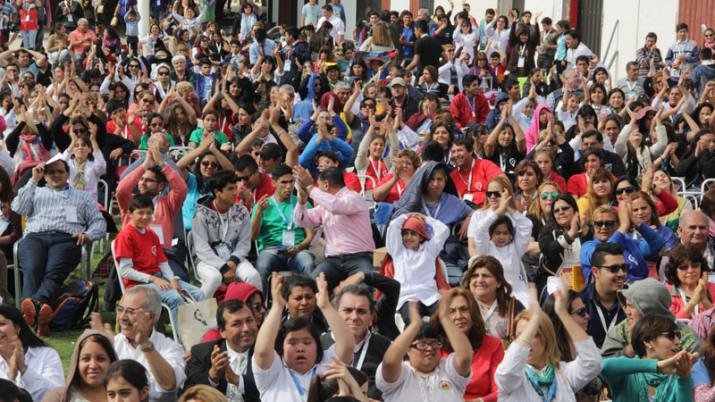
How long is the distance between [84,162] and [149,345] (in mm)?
5699

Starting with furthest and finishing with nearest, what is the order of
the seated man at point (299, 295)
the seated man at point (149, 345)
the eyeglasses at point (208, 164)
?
1. the eyeglasses at point (208, 164)
2. the seated man at point (299, 295)
3. the seated man at point (149, 345)

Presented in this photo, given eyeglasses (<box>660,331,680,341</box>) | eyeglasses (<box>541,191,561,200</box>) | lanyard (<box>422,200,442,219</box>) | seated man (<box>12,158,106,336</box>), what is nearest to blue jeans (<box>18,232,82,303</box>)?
seated man (<box>12,158,106,336</box>)

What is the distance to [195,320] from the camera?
10.3 meters

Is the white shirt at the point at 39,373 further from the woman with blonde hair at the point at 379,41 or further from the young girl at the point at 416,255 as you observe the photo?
the woman with blonde hair at the point at 379,41

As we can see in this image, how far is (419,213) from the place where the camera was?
12.0 m

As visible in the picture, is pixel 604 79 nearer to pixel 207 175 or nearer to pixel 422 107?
pixel 422 107

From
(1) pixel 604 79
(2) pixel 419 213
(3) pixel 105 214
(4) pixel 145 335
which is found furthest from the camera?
(1) pixel 604 79

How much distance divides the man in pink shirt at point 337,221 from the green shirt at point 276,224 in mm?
162

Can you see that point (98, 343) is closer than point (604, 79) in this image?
Yes

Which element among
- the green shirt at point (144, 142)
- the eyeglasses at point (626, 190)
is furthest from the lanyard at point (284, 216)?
the green shirt at point (144, 142)

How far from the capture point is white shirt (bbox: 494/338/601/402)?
7.67 metres

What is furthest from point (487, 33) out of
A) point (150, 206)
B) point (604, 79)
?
point (150, 206)

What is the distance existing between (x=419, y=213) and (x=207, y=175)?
6.76 feet

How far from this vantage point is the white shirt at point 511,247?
11219 mm
